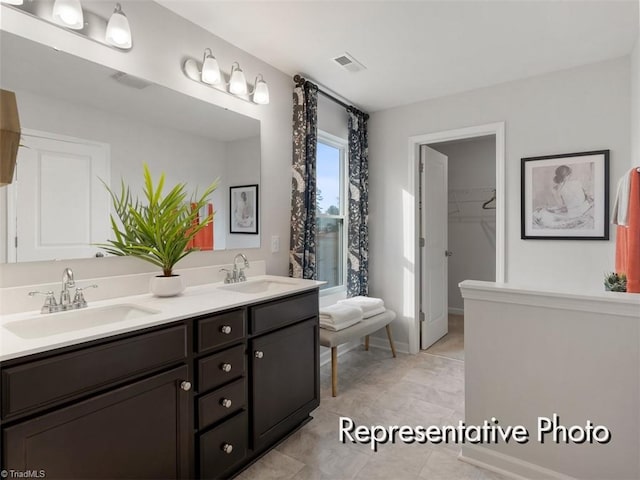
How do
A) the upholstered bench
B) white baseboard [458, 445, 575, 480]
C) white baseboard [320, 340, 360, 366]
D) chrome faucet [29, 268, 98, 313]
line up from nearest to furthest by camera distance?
chrome faucet [29, 268, 98, 313]
white baseboard [458, 445, 575, 480]
the upholstered bench
white baseboard [320, 340, 360, 366]

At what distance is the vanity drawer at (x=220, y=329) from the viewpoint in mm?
1520

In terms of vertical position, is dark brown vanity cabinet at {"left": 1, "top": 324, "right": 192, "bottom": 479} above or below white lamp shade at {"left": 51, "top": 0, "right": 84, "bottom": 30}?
below

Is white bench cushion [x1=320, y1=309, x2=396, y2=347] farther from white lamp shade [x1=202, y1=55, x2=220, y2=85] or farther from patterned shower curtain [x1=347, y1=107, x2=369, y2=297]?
white lamp shade [x1=202, y1=55, x2=220, y2=85]

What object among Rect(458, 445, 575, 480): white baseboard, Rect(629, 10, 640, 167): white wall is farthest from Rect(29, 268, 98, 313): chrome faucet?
Rect(629, 10, 640, 167): white wall

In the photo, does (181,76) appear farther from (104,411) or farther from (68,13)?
(104,411)

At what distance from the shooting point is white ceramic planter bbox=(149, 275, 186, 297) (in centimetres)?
177

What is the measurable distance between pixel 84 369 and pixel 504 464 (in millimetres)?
1949

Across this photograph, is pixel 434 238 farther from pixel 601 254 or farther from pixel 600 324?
pixel 600 324

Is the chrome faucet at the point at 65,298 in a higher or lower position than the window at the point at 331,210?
lower

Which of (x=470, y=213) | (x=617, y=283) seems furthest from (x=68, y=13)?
(x=470, y=213)

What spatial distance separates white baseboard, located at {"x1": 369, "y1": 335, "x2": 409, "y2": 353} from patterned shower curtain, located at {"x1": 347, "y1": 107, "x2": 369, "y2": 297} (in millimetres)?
545

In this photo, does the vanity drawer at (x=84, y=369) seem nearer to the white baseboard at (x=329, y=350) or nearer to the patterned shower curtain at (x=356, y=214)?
the white baseboard at (x=329, y=350)

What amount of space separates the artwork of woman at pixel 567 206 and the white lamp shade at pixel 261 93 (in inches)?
92.8

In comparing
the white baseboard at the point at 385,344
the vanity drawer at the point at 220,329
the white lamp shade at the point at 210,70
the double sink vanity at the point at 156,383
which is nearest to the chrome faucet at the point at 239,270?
the double sink vanity at the point at 156,383
